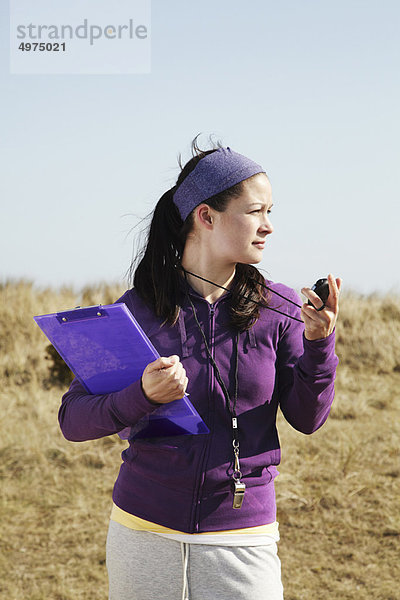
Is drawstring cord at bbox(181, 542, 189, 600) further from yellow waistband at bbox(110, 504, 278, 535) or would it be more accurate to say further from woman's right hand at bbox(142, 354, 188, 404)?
woman's right hand at bbox(142, 354, 188, 404)

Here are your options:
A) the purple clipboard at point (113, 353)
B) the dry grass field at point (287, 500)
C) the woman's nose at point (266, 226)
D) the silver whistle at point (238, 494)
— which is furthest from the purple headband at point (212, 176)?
the dry grass field at point (287, 500)

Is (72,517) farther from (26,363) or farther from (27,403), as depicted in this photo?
(26,363)

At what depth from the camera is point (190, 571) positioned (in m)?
1.76

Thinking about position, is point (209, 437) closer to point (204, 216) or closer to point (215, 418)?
point (215, 418)

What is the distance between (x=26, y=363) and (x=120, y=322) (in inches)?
273

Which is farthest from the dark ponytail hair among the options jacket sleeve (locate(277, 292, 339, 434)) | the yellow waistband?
the yellow waistband

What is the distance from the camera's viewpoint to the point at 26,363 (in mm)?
8320

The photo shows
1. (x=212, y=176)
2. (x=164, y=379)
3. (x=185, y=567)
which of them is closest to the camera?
(x=164, y=379)

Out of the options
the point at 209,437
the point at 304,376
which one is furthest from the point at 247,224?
the point at 209,437

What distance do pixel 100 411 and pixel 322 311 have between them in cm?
59

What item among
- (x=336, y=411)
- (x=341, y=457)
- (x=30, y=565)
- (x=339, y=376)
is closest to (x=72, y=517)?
(x=30, y=565)

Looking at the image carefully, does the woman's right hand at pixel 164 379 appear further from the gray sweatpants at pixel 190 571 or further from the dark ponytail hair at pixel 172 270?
the gray sweatpants at pixel 190 571

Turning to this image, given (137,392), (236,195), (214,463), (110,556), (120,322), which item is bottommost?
(110,556)

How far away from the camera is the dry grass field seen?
161 inches
